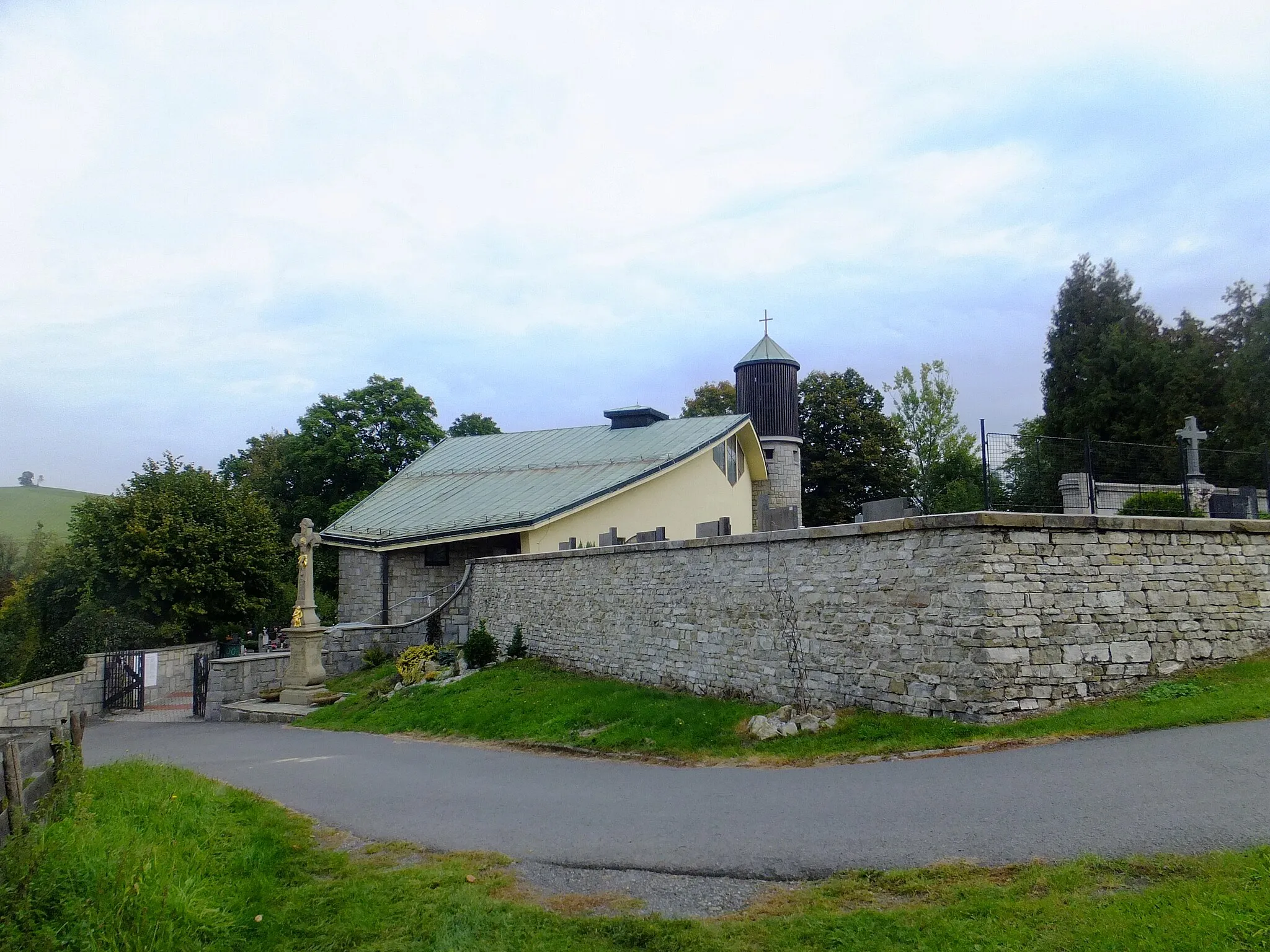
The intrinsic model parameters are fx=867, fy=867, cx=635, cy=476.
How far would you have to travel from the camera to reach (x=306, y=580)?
20125 mm

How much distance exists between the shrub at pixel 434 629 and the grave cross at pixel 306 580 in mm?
3359

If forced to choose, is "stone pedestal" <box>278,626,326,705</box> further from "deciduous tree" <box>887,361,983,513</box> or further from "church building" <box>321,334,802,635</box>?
"deciduous tree" <box>887,361,983,513</box>

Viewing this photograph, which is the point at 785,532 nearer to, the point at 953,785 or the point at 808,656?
the point at 808,656

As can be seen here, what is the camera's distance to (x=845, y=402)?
141 feet

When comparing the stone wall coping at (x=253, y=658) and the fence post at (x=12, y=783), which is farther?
the stone wall coping at (x=253, y=658)

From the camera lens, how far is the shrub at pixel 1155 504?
13.2 metres

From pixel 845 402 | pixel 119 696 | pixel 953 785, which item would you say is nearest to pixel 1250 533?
pixel 953 785

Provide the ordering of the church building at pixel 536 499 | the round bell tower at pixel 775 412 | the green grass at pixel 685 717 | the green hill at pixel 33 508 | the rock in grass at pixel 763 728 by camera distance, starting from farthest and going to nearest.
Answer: the green hill at pixel 33 508
the round bell tower at pixel 775 412
the church building at pixel 536 499
the rock in grass at pixel 763 728
the green grass at pixel 685 717

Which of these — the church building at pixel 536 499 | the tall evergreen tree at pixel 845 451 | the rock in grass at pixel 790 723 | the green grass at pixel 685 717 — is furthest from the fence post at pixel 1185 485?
the tall evergreen tree at pixel 845 451

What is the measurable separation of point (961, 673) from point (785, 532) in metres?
3.16

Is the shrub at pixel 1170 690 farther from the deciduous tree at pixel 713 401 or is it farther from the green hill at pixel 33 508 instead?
the green hill at pixel 33 508

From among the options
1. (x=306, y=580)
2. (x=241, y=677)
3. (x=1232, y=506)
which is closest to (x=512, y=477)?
(x=306, y=580)

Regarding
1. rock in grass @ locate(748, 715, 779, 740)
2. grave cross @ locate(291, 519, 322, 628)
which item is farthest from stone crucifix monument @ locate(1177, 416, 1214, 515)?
grave cross @ locate(291, 519, 322, 628)

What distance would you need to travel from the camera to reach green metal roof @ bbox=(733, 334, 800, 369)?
35719mm
